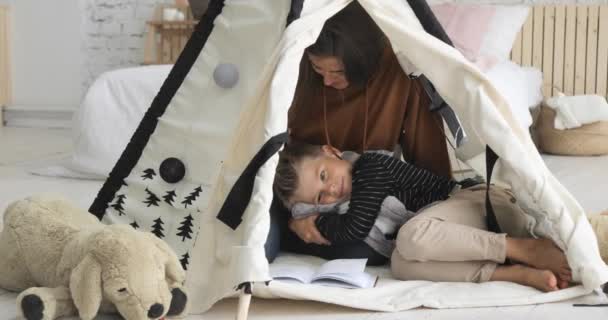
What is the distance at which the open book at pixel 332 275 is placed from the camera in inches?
79.0

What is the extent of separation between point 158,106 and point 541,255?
37.5 inches

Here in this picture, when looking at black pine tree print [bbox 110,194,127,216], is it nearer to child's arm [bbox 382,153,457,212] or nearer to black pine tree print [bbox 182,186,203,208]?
black pine tree print [bbox 182,186,203,208]

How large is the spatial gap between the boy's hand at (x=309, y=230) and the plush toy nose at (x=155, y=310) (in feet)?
1.61

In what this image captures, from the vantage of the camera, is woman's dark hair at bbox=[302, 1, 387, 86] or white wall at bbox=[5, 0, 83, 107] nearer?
woman's dark hair at bbox=[302, 1, 387, 86]

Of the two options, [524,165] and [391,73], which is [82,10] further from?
[524,165]

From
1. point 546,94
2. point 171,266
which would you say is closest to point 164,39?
point 546,94

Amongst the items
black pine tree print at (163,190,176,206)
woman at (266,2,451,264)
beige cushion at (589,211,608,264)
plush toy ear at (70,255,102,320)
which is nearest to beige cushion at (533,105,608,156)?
woman at (266,2,451,264)

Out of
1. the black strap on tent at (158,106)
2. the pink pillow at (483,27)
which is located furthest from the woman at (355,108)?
the pink pillow at (483,27)

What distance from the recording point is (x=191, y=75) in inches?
86.8

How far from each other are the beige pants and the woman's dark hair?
39cm

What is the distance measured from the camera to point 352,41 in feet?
7.19

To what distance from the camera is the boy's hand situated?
2.19 meters

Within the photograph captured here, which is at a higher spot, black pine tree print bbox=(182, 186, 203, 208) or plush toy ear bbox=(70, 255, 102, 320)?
black pine tree print bbox=(182, 186, 203, 208)

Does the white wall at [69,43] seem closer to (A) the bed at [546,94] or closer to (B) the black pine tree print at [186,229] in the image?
(A) the bed at [546,94]
